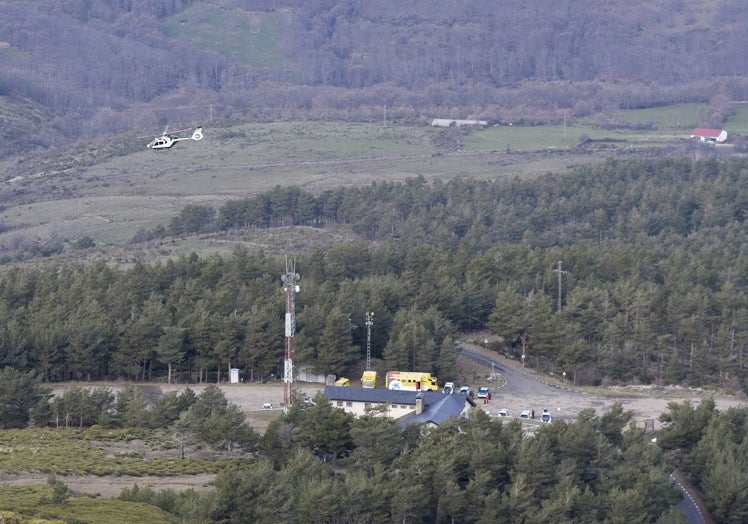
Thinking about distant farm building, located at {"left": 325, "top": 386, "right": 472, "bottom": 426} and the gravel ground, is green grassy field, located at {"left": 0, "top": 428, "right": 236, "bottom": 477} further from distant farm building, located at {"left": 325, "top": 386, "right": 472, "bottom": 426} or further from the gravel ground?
distant farm building, located at {"left": 325, "top": 386, "right": 472, "bottom": 426}

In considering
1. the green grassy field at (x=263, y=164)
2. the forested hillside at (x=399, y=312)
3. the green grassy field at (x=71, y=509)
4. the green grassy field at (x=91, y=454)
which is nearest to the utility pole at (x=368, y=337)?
the forested hillside at (x=399, y=312)

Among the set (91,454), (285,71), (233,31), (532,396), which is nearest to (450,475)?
(91,454)

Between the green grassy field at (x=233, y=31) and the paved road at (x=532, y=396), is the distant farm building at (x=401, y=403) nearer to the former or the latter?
the paved road at (x=532, y=396)

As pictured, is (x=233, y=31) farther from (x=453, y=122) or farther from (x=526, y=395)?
(x=526, y=395)

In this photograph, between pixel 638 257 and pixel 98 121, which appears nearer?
pixel 638 257

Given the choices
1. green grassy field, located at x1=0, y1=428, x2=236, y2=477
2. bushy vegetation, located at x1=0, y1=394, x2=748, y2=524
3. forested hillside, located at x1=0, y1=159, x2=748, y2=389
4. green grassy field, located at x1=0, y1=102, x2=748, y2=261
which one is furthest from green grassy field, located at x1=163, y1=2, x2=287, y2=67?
bushy vegetation, located at x1=0, y1=394, x2=748, y2=524

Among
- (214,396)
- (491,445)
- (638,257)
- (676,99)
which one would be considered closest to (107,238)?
(638,257)

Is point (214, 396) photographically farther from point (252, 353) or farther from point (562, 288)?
point (562, 288)
